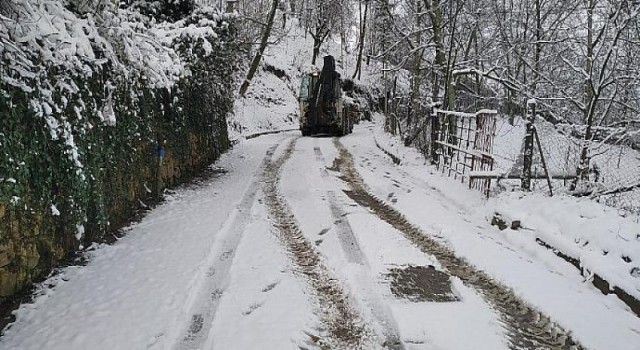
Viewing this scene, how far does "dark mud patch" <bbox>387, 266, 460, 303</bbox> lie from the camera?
12.7 feet

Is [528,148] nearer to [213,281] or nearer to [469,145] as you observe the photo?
[469,145]

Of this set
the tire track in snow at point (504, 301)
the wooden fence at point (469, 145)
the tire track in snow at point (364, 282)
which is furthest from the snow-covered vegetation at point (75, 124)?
the wooden fence at point (469, 145)

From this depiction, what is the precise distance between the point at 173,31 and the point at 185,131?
201 cm

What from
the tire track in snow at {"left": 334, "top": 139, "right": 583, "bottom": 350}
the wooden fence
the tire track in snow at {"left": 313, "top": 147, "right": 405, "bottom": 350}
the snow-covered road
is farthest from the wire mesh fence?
the tire track in snow at {"left": 313, "top": 147, "right": 405, "bottom": 350}

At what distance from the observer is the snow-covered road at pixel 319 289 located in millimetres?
3215

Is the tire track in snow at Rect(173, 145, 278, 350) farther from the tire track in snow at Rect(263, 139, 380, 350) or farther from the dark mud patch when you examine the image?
the dark mud patch

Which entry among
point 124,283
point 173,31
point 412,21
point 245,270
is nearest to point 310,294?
point 245,270

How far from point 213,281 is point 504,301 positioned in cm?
261

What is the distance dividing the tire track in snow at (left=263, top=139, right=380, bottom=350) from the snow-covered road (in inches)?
0.6

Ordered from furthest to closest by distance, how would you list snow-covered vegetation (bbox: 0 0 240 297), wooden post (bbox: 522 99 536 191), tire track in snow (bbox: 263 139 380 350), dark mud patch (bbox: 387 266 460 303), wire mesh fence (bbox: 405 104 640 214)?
wire mesh fence (bbox: 405 104 640 214), wooden post (bbox: 522 99 536 191), dark mud patch (bbox: 387 266 460 303), snow-covered vegetation (bbox: 0 0 240 297), tire track in snow (bbox: 263 139 380 350)

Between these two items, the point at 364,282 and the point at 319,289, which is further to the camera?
the point at 364,282

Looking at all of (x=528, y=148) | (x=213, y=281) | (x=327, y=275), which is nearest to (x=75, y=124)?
(x=213, y=281)

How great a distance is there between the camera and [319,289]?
3984 mm

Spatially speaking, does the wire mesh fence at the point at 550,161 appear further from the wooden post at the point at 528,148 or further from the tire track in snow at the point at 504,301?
the tire track in snow at the point at 504,301
